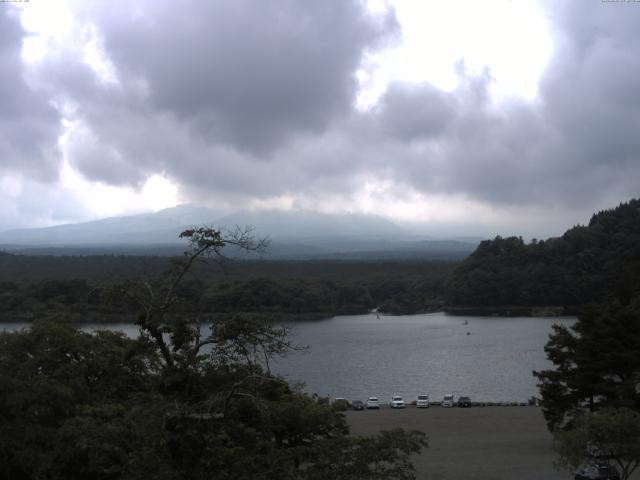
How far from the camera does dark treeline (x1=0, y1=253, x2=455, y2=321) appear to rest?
45.1 metres

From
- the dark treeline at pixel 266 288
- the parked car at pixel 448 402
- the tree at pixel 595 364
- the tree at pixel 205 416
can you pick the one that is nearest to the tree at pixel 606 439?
the tree at pixel 205 416

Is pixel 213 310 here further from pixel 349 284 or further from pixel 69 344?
pixel 69 344

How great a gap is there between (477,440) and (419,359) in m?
16.9

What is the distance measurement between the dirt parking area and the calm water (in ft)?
11.4

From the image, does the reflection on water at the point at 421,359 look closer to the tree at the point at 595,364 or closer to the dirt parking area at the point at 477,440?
Answer: the dirt parking area at the point at 477,440

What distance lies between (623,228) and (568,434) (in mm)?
56728

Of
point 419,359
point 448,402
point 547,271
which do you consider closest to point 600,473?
point 448,402

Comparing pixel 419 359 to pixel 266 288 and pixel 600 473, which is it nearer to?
pixel 266 288

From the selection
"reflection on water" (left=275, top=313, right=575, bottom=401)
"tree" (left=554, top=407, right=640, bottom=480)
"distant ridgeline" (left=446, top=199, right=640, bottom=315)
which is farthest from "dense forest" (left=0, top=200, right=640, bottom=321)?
"tree" (left=554, top=407, right=640, bottom=480)

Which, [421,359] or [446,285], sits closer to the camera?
[421,359]

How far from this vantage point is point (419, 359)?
31672 millimetres

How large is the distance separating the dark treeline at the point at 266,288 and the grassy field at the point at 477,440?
53.1 ft

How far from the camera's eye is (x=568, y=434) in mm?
8188

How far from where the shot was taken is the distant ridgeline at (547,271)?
53969 mm
